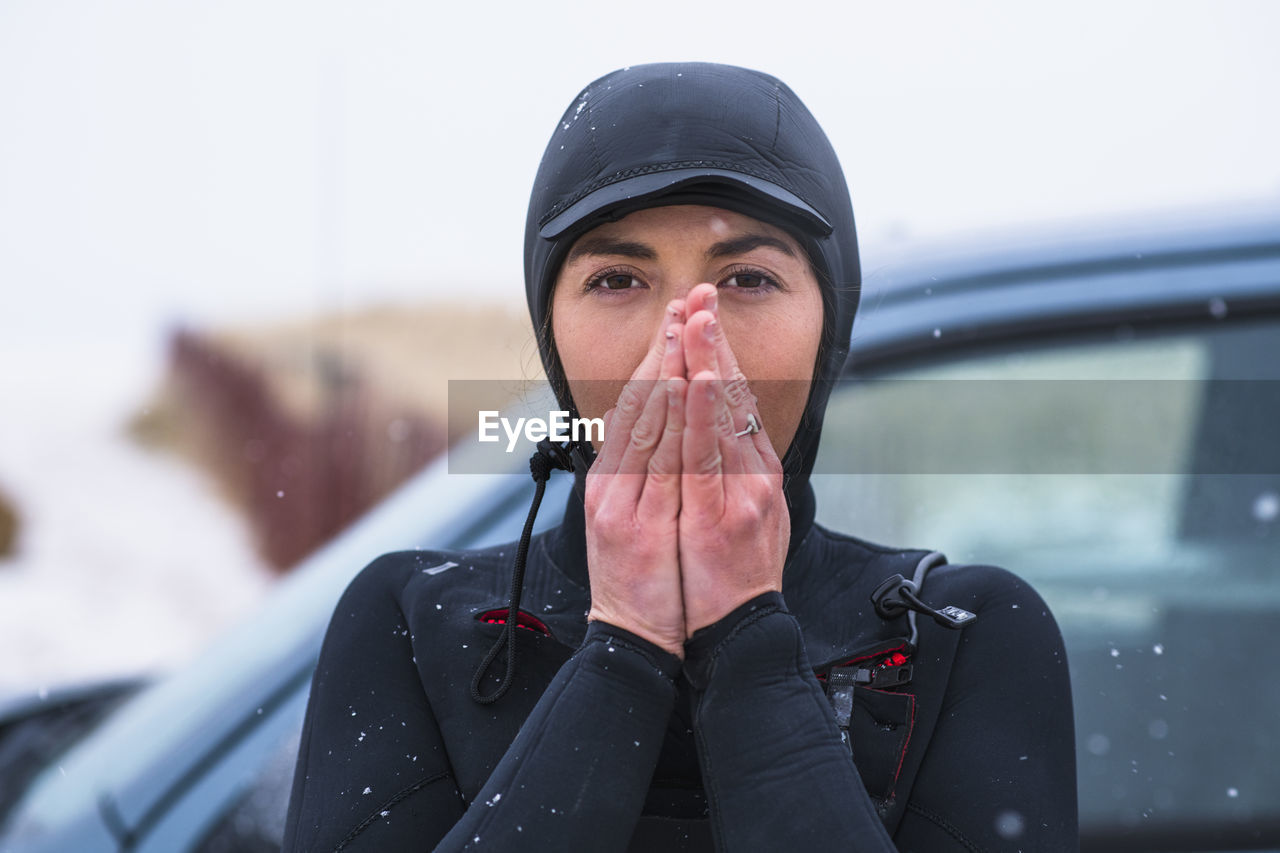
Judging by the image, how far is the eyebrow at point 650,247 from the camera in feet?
4.73

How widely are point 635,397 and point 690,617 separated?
26 cm

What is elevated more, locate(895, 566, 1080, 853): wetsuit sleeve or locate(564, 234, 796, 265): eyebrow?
locate(564, 234, 796, 265): eyebrow

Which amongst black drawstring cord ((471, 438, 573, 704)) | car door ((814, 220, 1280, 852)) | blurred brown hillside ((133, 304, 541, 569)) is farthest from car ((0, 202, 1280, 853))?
blurred brown hillside ((133, 304, 541, 569))

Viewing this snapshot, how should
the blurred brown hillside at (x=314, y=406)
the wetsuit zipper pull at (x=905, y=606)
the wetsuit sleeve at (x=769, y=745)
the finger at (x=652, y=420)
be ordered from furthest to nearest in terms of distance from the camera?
the blurred brown hillside at (x=314, y=406), the wetsuit zipper pull at (x=905, y=606), the finger at (x=652, y=420), the wetsuit sleeve at (x=769, y=745)

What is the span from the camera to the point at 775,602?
128 centimetres

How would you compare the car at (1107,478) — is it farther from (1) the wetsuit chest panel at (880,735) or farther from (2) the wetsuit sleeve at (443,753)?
(1) the wetsuit chest panel at (880,735)

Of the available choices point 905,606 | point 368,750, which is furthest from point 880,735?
point 368,750

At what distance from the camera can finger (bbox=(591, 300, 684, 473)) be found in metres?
1.30

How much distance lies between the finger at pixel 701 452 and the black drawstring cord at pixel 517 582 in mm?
345

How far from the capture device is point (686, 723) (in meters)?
1.42

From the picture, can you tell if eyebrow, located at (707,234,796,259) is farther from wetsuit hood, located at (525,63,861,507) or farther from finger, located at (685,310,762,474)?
finger, located at (685,310,762,474)

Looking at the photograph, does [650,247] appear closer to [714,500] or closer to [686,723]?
[714,500]

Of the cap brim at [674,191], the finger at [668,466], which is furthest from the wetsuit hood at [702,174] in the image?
the finger at [668,466]

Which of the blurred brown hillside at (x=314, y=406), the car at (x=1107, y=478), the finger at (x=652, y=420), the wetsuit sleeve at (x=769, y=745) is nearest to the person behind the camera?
the wetsuit sleeve at (x=769, y=745)
